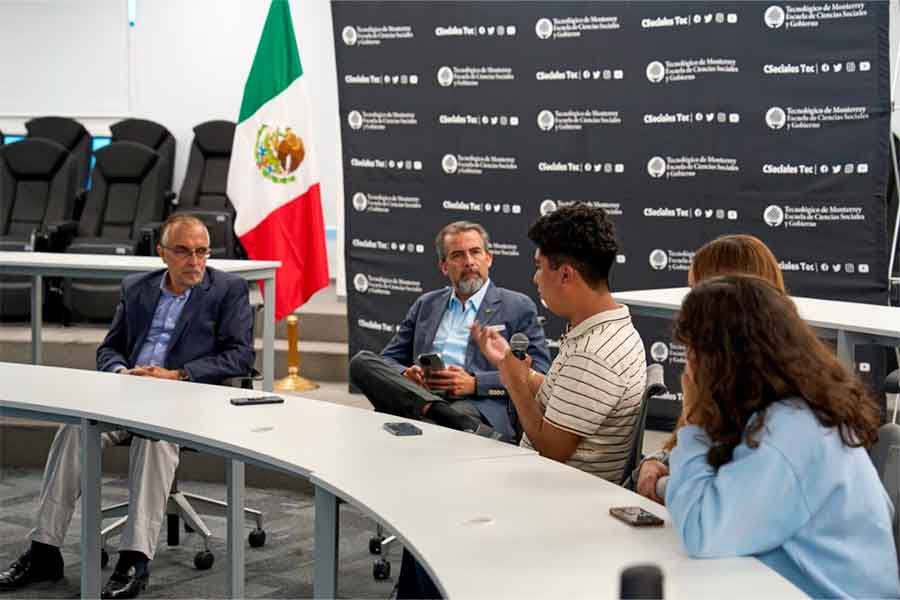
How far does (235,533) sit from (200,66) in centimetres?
648

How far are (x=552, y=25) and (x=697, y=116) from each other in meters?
0.84

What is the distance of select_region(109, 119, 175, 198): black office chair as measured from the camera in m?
8.79

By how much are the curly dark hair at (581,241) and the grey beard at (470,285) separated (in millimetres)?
1304

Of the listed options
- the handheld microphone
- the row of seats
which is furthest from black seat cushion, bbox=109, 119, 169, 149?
the handheld microphone

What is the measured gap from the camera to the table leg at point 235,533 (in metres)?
3.40

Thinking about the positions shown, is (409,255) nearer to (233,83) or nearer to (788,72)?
(788,72)

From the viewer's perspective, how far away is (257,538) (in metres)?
4.29

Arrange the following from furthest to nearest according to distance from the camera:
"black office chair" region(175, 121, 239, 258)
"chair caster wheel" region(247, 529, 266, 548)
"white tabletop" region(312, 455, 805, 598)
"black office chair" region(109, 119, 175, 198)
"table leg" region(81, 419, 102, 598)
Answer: "black office chair" region(109, 119, 175, 198), "black office chair" region(175, 121, 239, 258), "chair caster wheel" region(247, 529, 266, 548), "table leg" region(81, 419, 102, 598), "white tabletop" region(312, 455, 805, 598)

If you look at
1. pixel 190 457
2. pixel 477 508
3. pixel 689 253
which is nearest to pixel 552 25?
pixel 689 253

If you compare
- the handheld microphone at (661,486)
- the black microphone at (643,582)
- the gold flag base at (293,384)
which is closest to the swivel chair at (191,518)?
the gold flag base at (293,384)

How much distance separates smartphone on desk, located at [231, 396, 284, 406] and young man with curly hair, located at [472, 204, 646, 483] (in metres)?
0.71

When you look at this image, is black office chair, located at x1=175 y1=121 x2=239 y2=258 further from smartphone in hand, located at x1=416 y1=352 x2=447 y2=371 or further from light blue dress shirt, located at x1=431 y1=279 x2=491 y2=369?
smartphone in hand, located at x1=416 y1=352 x2=447 y2=371

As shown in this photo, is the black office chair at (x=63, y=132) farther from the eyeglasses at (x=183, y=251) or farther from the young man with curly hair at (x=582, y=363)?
the young man with curly hair at (x=582, y=363)

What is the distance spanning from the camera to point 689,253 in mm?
5406
